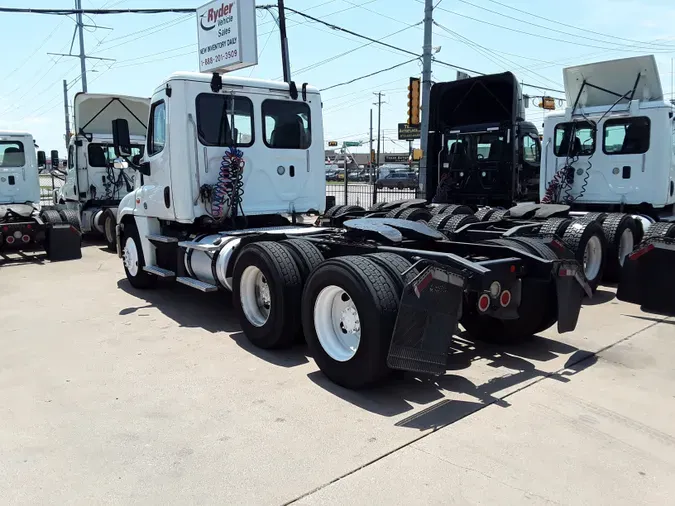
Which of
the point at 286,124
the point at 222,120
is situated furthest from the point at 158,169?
the point at 286,124

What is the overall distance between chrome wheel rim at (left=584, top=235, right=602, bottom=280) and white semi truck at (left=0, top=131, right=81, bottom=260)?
965 cm

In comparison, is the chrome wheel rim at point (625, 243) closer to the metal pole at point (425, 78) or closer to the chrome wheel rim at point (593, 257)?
the chrome wheel rim at point (593, 257)

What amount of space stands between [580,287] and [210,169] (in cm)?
451

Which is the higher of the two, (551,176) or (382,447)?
(551,176)

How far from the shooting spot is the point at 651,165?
934 centimetres

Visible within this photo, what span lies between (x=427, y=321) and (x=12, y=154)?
11951 millimetres

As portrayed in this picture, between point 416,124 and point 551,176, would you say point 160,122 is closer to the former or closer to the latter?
point 551,176

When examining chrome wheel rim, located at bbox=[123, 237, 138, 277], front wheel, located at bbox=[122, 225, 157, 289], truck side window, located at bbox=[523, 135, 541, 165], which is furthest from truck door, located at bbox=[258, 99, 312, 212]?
truck side window, located at bbox=[523, 135, 541, 165]

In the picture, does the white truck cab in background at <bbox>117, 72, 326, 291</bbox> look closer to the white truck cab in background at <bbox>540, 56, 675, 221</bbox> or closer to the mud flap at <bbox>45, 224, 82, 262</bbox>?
the mud flap at <bbox>45, 224, 82, 262</bbox>

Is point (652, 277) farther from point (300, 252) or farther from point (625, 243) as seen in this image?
point (300, 252)

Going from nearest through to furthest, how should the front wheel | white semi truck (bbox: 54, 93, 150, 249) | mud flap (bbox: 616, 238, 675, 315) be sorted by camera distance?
1. mud flap (bbox: 616, 238, 675, 315)
2. the front wheel
3. white semi truck (bbox: 54, 93, 150, 249)

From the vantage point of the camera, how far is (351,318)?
461 cm

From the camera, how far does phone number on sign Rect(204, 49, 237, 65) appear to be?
8.91 metres

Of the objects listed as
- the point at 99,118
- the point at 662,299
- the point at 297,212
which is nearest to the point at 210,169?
the point at 297,212
